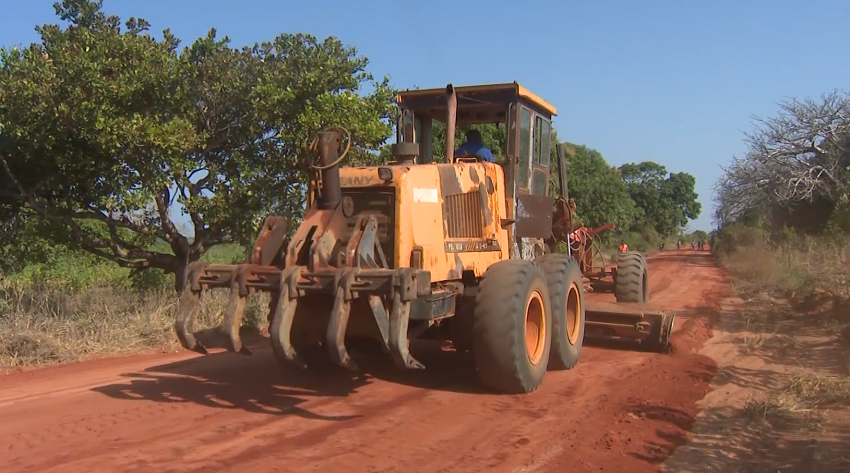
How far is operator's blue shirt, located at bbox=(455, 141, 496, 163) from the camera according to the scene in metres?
8.61

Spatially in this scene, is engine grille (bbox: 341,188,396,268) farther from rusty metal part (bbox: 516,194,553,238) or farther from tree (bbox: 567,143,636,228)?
tree (bbox: 567,143,636,228)

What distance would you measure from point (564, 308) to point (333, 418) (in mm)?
3111

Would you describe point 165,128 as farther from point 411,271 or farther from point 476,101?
point 411,271

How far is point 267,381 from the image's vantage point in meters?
7.60

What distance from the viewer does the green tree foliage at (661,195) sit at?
59.4 m

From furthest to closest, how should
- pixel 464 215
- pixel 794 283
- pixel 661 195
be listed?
pixel 661 195 → pixel 794 283 → pixel 464 215

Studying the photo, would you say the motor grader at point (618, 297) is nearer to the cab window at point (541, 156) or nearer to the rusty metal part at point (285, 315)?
the cab window at point (541, 156)

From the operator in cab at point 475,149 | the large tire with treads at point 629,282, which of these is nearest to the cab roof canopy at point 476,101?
the operator in cab at point 475,149

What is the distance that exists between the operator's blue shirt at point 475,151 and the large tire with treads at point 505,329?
1.85 meters

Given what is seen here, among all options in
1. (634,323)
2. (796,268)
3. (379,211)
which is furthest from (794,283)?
(379,211)

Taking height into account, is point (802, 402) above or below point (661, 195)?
below

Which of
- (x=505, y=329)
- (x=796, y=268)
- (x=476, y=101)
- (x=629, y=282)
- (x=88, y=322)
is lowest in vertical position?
(x=88, y=322)

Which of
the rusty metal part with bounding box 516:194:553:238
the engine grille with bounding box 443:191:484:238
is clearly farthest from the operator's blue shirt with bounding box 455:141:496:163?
the engine grille with bounding box 443:191:484:238

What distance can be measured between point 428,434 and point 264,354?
3.90m
